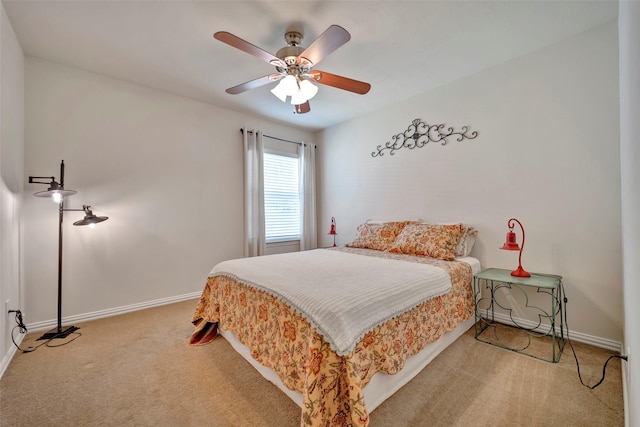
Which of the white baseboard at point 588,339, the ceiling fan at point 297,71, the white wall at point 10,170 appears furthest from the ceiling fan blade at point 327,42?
the white baseboard at point 588,339

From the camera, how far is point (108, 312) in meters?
2.87

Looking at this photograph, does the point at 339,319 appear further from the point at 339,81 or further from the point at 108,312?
the point at 108,312

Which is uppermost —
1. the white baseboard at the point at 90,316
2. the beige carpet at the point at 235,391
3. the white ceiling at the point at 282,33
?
the white ceiling at the point at 282,33

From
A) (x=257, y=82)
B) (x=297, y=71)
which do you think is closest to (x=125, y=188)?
(x=257, y=82)

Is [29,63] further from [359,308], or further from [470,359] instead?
[470,359]

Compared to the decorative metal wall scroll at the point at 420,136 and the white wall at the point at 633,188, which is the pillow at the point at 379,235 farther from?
the white wall at the point at 633,188

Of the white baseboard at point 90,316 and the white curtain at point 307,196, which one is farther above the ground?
the white curtain at point 307,196

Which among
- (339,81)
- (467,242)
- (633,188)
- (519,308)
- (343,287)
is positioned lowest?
(519,308)

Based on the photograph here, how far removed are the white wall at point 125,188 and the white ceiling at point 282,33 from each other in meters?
0.36

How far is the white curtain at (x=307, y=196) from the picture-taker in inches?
179

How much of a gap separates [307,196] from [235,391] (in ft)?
10.7

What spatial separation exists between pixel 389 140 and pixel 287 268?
2474mm

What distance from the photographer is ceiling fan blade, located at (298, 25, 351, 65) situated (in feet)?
5.27

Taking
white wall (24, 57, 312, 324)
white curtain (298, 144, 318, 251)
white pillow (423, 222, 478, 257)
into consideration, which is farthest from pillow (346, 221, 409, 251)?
white wall (24, 57, 312, 324)
